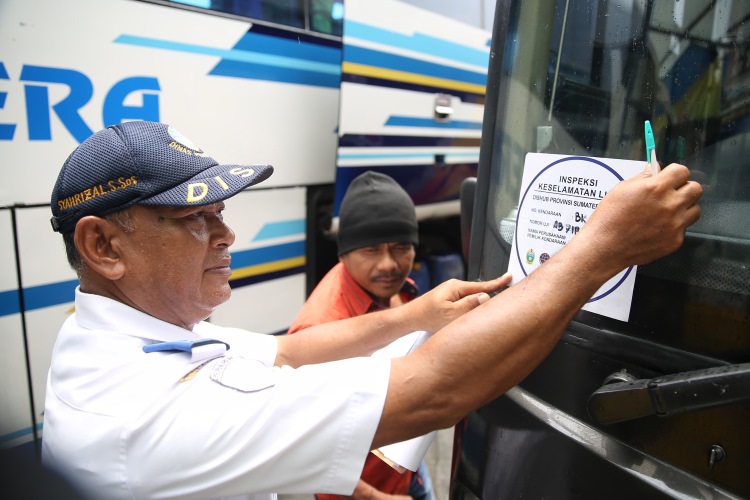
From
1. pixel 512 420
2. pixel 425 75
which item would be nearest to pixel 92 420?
pixel 512 420

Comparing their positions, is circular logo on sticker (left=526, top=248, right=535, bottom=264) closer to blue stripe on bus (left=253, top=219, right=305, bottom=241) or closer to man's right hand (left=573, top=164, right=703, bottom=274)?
man's right hand (left=573, top=164, right=703, bottom=274)

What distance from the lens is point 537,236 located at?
1233mm

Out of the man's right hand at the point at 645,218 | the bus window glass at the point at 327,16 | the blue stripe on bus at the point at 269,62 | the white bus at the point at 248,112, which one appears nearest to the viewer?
the man's right hand at the point at 645,218

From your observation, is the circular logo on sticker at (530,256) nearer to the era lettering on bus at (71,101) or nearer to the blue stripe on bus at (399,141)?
the era lettering on bus at (71,101)

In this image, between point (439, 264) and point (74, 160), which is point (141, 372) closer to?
point (74, 160)

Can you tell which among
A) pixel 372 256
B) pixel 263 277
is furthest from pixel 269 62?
pixel 372 256

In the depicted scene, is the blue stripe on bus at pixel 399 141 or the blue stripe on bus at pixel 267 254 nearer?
the blue stripe on bus at pixel 267 254

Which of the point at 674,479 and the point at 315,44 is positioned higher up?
the point at 315,44

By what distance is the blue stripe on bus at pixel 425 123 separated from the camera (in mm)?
3135

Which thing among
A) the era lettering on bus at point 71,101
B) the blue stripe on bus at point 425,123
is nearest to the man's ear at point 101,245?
the era lettering on bus at point 71,101

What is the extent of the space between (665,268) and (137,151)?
1031 millimetres

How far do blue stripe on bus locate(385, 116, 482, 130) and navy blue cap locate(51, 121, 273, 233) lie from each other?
206cm

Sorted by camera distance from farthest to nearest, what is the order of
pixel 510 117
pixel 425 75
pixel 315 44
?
pixel 425 75 → pixel 315 44 → pixel 510 117

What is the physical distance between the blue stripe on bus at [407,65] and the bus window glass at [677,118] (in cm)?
164
